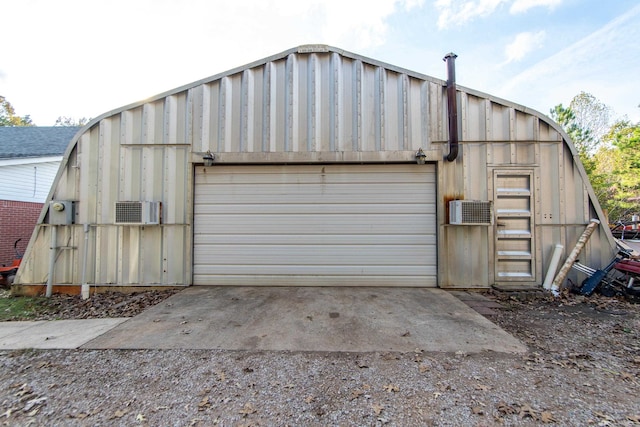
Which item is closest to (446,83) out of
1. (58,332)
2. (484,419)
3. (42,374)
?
(484,419)

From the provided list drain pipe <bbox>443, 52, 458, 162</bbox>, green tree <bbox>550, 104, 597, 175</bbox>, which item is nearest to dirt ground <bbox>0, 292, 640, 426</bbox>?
drain pipe <bbox>443, 52, 458, 162</bbox>

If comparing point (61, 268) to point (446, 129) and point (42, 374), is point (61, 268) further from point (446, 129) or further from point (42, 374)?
point (446, 129)

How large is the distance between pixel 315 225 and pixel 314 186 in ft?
2.53

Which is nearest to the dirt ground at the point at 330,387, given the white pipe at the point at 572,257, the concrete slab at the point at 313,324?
the concrete slab at the point at 313,324

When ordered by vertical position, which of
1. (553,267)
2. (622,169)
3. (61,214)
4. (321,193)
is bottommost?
(553,267)

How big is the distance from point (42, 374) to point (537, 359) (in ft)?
15.1

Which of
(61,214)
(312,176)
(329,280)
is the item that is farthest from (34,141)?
(329,280)

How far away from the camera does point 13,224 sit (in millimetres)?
7965

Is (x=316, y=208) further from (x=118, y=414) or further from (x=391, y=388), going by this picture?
(x=118, y=414)

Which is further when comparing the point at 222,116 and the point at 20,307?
the point at 222,116

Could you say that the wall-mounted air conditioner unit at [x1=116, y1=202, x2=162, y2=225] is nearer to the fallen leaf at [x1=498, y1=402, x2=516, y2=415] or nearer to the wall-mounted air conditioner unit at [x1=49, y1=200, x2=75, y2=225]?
the wall-mounted air conditioner unit at [x1=49, y1=200, x2=75, y2=225]

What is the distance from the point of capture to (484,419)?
1768mm

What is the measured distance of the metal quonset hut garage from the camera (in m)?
4.83

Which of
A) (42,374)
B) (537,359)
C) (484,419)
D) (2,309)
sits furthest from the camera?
(2,309)
